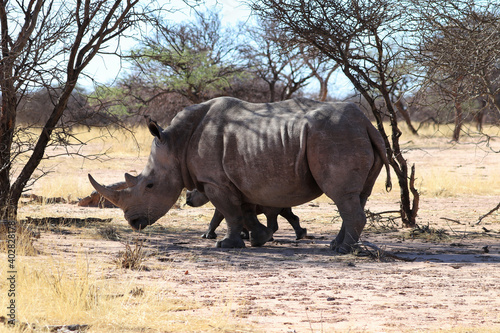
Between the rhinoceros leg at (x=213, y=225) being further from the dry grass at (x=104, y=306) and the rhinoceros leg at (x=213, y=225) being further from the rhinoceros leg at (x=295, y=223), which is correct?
the dry grass at (x=104, y=306)

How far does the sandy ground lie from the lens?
176 inches

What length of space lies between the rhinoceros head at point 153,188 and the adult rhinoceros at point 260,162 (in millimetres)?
12

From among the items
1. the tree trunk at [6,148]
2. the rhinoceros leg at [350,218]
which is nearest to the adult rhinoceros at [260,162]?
the rhinoceros leg at [350,218]

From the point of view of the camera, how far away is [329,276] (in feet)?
19.5

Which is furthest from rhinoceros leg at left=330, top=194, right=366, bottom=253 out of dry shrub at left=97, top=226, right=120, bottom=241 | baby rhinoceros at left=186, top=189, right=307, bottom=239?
dry shrub at left=97, top=226, right=120, bottom=241

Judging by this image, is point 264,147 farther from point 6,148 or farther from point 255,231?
point 6,148

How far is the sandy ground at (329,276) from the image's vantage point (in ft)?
14.7

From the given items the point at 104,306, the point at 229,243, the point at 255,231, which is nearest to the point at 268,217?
the point at 255,231

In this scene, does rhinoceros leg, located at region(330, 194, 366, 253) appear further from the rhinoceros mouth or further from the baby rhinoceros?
the rhinoceros mouth

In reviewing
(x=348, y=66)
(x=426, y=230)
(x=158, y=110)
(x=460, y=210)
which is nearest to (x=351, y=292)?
(x=426, y=230)

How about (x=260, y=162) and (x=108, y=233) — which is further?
(x=108, y=233)

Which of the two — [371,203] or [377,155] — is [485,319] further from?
[371,203]

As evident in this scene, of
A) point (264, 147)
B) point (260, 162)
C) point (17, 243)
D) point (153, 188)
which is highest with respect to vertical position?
point (264, 147)

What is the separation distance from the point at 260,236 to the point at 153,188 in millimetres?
1449
